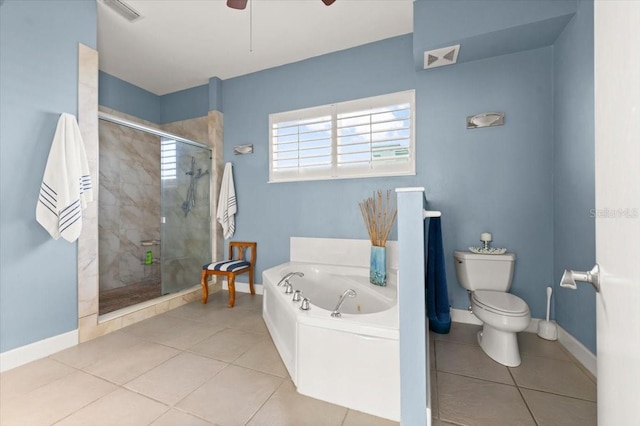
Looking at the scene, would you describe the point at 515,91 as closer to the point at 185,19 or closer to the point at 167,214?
the point at 185,19

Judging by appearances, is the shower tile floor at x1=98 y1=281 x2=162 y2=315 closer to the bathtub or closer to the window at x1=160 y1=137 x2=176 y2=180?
the window at x1=160 y1=137 x2=176 y2=180

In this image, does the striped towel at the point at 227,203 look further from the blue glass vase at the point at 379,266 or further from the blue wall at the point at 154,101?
the blue glass vase at the point at 379,266

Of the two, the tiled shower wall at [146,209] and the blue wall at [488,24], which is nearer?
the blue wall at [488,24]

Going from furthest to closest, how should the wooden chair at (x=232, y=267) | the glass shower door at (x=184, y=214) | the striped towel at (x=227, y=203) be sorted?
the striped towel at (x=227, y=203)
the glass shower door at (x=184, y=214)
the wooden chair at (x=232, y=267)

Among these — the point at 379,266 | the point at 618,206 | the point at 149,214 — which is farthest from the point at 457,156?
the point at 149,214

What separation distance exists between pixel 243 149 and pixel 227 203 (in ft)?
2.32

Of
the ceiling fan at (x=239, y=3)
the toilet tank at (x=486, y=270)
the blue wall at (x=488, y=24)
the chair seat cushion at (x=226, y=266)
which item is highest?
the ceiling fan at (x=239, y=3)

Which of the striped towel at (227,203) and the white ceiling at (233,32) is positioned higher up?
the white ceiling at (233,32)

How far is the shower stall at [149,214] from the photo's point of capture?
3.12m

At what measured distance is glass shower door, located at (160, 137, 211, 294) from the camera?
3.10 m

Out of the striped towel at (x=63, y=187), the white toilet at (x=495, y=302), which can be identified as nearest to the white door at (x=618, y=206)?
the white toilet at (x=495, y=302)

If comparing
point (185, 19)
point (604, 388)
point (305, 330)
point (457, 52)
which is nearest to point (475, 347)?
point (305, 330)

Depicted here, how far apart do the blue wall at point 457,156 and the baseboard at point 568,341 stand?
0.09 metres

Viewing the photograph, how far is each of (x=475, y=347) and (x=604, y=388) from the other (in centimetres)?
165
